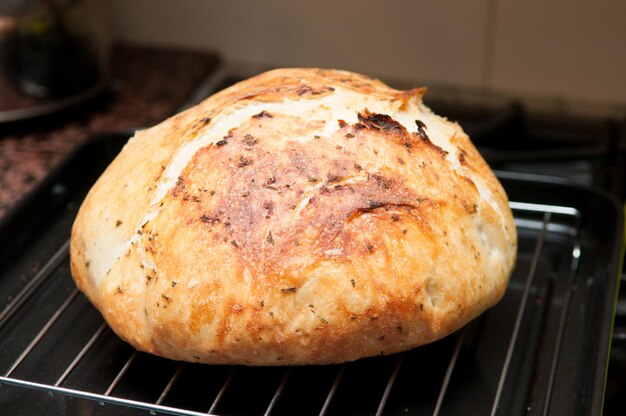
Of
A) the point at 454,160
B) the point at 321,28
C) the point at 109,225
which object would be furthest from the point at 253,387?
the point at 321,28

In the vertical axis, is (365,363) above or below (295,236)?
below

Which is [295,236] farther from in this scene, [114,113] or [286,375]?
[114,113]

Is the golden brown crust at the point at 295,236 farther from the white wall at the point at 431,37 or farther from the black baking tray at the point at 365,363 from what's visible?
the white wall at the point at 431,37

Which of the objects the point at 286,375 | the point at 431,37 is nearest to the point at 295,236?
the point at 286,375

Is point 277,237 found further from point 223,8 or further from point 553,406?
point 223,8

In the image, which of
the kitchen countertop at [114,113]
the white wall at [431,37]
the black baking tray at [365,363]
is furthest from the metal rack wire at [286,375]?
the white wall at [431,37]

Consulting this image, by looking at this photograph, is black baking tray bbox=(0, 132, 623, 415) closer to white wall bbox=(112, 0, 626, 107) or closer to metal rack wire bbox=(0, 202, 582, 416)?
metal rack wire bbox=(0, 202, 582, 416)
